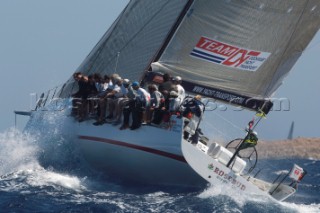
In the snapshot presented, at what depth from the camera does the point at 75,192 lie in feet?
51.8

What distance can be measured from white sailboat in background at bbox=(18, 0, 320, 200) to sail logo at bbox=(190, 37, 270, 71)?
0.02 m

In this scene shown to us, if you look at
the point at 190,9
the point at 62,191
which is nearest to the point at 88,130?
the point at 62,191

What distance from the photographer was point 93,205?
14.5m

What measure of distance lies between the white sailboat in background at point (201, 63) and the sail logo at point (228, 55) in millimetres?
22

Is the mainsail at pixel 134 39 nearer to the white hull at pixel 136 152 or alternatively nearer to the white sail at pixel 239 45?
the white sail at pixel 239 45

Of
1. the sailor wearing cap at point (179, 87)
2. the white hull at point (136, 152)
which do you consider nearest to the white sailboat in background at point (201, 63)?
the white hull at point (136, 152)

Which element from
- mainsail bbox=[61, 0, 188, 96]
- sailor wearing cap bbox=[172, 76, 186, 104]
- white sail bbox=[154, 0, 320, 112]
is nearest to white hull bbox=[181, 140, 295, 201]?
sailor wearing cap bbox=[172, 76, 186, 104]

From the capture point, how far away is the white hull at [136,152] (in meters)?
15.5

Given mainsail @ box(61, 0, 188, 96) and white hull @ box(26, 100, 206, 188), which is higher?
mainsail @ box(61, 0, 188, 96)

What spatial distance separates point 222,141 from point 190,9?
2993 millimetres

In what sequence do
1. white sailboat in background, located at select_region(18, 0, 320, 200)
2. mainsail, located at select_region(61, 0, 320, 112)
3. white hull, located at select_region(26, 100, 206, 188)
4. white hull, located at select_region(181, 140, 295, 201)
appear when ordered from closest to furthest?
white hull, located at select_region(181, 140, 295, 201)
white hull, located at select_region(26, 100, 206, 188)
white sailboat in background, located at select_region(18, 0, 320, 200)
mainsail, located at select_region(61, 0, 320, 112)

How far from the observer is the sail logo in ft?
58.7

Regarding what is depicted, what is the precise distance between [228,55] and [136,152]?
349cm

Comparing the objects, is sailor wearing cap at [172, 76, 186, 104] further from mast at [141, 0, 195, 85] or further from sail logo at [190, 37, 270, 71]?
sail logo at [190, 37, 270, 71]
